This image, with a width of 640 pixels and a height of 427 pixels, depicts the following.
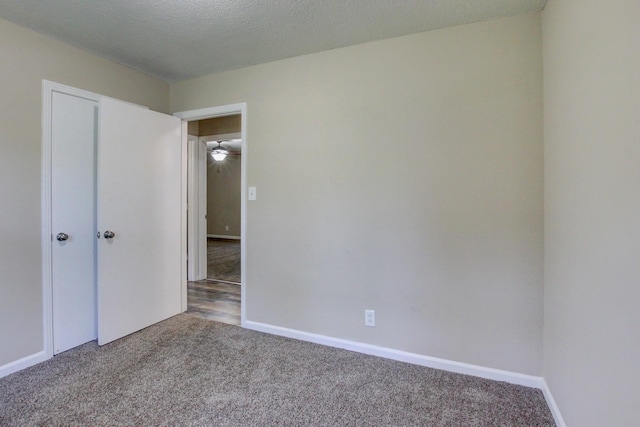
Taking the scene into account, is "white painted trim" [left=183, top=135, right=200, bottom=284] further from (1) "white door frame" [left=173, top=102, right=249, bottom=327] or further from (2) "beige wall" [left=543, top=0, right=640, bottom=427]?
(2) "beige wall" [left=543, top=0, right=640, bottom=427]

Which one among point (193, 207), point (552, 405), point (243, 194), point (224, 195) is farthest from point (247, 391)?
point (224, 195)

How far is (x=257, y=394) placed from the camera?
1.93 m

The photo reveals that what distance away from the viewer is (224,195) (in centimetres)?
923

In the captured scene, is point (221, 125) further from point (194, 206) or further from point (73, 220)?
point (73, 220)

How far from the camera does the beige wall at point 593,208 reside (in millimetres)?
1020

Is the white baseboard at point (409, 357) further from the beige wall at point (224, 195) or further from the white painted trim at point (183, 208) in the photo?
the beige wall at point (224, 195)

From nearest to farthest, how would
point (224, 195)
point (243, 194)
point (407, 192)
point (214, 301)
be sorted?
point (407, 192), point (243, 194), point (214, 301), point (224, 195)

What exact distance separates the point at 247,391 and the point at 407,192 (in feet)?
5.67

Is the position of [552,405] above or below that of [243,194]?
below

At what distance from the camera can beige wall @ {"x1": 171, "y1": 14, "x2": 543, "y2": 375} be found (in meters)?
2.03

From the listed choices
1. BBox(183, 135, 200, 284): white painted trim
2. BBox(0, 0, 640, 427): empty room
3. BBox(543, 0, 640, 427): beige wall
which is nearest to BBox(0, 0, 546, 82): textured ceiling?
BBox(0, 0, 640, 427): empty room

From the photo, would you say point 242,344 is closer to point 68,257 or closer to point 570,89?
point 68,257

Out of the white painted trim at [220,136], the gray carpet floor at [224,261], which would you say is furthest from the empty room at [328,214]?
the gray carpet floor at [224,261]

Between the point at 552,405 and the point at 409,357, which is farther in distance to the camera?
the point at 409,357
